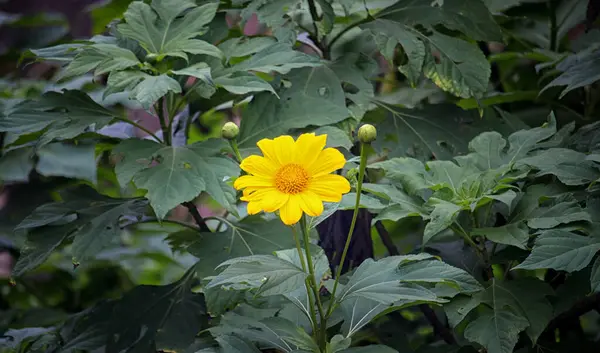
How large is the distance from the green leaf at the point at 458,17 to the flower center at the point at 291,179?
22.0 inches

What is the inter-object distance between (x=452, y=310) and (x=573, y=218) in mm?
194

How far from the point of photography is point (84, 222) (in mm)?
1094

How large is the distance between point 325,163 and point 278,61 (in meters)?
0.34

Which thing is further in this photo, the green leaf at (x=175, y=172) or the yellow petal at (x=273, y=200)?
the green leaf at (x=175, y=172)

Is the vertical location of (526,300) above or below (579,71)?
below

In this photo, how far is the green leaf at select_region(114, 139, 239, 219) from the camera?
37.3 inches

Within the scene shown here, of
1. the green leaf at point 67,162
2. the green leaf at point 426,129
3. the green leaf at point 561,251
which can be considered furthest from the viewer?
the green leaf at point 67,162

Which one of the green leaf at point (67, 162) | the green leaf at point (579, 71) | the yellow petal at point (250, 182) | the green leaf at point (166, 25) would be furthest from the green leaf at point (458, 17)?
the green leaf at point (67, 162)

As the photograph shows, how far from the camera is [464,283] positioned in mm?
837

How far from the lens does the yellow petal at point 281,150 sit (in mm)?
778

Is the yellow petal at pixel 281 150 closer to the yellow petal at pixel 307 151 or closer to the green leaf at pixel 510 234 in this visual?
the yellow petal at pixel 307 151

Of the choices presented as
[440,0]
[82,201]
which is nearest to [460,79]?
[440,0]

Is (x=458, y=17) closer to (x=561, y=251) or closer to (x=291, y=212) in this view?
(x=561, y=251)

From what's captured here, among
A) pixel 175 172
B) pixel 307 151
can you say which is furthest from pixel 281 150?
pixel 175 172
